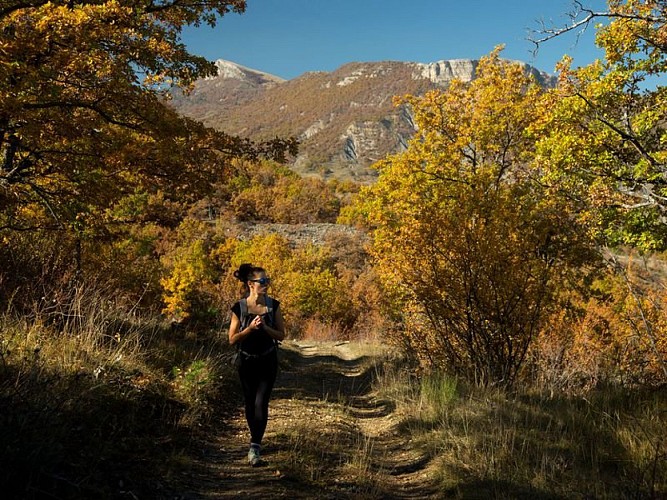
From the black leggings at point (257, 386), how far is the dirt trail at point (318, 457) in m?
0.39

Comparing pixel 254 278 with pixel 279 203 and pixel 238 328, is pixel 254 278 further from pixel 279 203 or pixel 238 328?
pixel 279 203

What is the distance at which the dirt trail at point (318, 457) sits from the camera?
391 centimetres

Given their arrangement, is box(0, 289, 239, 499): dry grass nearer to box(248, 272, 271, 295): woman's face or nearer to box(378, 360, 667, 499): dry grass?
box(248, 272, 271, 295): woman's face

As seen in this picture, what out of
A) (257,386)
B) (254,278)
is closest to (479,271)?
(254,278)

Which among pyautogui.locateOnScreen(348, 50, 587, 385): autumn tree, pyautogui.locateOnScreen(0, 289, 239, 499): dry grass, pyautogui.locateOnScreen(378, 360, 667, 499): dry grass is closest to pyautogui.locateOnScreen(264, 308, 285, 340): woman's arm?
pyautogui.locateOnScreen(0, 289, 239, 499): dry grass

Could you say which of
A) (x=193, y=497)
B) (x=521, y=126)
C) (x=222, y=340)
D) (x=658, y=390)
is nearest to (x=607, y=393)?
(x=658, y=390)

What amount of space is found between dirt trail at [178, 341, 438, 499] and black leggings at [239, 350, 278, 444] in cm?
39

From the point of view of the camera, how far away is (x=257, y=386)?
449 centimetres

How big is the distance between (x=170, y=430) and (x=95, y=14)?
5271 mm

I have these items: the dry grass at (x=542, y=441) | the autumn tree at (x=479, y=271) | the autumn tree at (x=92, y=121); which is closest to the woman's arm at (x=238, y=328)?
the dry grass at (x=542, y=441)

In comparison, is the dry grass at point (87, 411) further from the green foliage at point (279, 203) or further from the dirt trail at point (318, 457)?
the green foliage at point (279, 203)

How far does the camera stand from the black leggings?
14.5 ft

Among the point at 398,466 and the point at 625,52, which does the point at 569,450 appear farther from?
the point at 625,52

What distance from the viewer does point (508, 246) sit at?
703 cm
